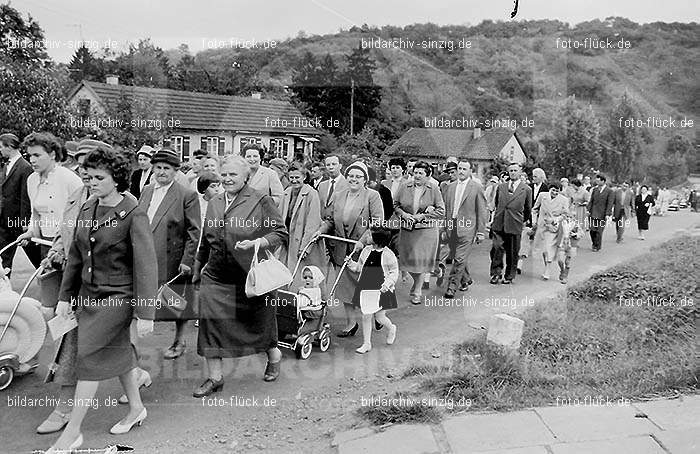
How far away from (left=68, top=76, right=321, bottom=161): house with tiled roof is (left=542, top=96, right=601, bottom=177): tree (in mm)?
16826

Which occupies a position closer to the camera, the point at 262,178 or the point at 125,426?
the point at 125,426

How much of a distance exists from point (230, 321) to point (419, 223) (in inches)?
165

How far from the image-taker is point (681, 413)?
433 centimetres

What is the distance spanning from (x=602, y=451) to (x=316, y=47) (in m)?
31.4

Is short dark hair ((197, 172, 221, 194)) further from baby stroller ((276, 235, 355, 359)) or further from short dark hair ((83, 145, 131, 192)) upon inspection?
short dark hair ((83, 145, 131, 192))

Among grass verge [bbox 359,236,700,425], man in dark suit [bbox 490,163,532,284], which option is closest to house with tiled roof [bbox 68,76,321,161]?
man in dark suit [bbox 490,163,532,284]

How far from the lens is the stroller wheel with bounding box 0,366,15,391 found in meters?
5.03

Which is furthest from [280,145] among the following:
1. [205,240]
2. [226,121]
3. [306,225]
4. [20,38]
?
[205,240]

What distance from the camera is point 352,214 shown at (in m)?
7.16

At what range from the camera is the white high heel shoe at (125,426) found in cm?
441

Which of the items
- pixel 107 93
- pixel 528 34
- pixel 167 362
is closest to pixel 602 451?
pixel 167 362

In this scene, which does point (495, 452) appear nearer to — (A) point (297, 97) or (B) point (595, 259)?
(B) point (595, 259)

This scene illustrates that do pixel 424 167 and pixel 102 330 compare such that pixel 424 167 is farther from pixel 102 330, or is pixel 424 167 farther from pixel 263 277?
pixel 102 330

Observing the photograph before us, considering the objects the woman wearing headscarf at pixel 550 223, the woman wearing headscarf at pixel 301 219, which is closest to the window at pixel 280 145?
the woman wearing headscarf at pixel 550 223
